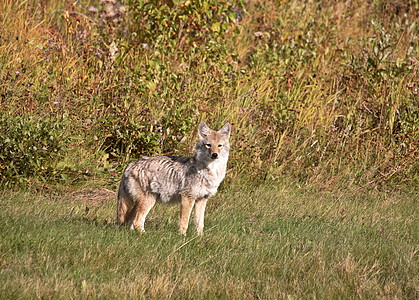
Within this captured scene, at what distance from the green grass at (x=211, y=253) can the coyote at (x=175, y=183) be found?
0.92 ft

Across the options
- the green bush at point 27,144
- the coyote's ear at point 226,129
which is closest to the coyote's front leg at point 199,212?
the coyote's ear at point 226,129

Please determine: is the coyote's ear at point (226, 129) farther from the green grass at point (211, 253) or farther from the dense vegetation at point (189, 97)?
the dense vegetation at point (189, 97)

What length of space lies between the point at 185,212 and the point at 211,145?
3.03 ft

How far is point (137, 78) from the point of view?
31.7 ft

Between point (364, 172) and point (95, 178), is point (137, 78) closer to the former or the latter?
point (95, 178)

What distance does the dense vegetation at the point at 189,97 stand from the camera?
879 centimetres

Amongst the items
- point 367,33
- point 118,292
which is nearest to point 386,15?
point 367,33

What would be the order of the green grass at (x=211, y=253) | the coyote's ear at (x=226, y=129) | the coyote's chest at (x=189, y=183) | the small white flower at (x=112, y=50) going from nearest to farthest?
the green grass at (x=211, y=253) < the coyote's chest at (x=189, y=183) < the coyote's ear at (x=226, y=129) < the small white flower at (x=112, y=50)

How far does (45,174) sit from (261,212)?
3360mm

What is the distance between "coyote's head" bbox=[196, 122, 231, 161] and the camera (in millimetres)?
6855

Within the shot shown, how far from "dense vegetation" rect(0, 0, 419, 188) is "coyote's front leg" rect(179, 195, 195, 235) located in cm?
222

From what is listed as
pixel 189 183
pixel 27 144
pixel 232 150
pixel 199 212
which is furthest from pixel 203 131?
pixel 27 144

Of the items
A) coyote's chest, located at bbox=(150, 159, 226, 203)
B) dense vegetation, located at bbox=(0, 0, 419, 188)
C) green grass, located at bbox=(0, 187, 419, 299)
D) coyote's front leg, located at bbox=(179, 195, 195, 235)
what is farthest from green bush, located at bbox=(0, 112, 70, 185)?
coyote's front leg, located at bbox=(179, 195, 195, 235)

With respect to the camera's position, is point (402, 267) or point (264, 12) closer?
point (402, 267)
